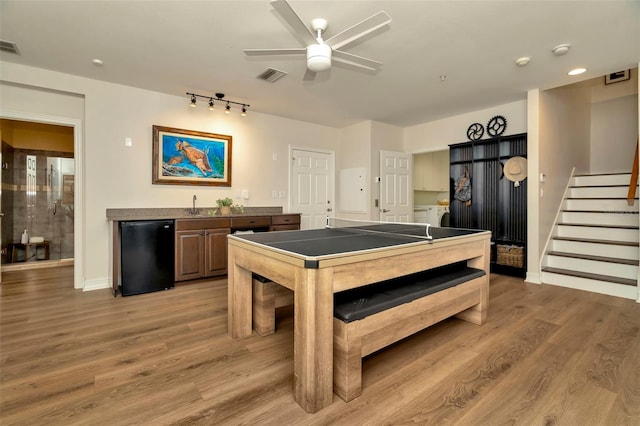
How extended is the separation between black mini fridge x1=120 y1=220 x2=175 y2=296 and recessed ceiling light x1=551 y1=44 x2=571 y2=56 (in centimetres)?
456

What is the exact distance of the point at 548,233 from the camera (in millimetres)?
Result: 4270

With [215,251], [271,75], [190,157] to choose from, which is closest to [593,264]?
[271,75]

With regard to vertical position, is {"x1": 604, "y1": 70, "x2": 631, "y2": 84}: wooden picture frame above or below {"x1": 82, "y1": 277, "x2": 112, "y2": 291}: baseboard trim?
above

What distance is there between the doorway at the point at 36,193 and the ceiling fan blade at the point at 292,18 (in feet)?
16.1

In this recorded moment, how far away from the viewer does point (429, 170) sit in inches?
289

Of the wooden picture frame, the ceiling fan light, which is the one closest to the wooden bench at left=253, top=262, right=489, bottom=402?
the ceiling fan light

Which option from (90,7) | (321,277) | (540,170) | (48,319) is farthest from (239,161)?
(540,170)

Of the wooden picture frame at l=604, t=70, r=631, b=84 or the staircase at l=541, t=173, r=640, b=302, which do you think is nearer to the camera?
the staircase at l=541, t=173, r=640, b=302

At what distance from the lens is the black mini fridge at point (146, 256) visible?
3.39 m

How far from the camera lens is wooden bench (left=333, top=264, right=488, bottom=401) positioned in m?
1.58

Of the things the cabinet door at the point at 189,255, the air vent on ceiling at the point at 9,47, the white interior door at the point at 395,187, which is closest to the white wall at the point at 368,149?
the white interior door at the point at 395,187

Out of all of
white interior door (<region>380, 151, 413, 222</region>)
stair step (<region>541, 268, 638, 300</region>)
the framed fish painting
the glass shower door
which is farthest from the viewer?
white interior door (<region>380, 151, 413, 222</region>)

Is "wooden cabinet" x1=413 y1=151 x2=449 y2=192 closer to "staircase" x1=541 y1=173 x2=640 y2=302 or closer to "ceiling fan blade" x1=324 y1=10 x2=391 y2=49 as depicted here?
"staircase" x1=541 y1=173 x2=640 y2=302

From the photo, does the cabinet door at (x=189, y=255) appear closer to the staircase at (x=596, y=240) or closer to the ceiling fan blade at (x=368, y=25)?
the ceiling fan blade at (x=368, y=25)
